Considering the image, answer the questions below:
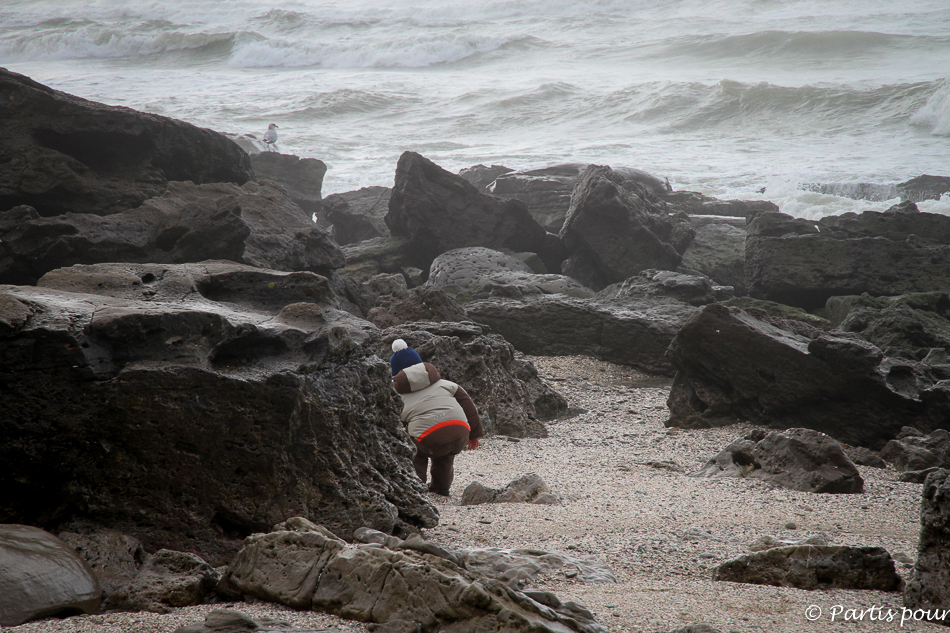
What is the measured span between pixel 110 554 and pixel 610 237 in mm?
10570

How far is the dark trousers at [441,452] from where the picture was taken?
13.2 ft

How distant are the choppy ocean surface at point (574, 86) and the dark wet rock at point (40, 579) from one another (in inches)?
852

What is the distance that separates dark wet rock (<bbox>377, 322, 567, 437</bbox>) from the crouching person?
69.9 inches

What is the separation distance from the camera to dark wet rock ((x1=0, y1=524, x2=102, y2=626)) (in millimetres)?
1905

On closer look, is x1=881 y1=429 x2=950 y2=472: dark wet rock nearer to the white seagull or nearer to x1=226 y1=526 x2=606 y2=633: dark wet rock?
x1=226 y1=526 x2=606 y2=633: dark wet rock

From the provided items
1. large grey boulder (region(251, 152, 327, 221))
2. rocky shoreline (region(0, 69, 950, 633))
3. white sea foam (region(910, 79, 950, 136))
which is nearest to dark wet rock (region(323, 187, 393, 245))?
large grey boulder (region(251, 152, 327, 221))

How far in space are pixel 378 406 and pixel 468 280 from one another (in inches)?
302

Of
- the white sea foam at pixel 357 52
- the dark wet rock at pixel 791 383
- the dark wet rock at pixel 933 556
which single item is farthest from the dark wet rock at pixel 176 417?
the white sea foam at pixel 357 52

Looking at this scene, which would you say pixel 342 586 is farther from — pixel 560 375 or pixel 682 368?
pixel 560 375

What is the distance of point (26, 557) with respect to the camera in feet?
6.63

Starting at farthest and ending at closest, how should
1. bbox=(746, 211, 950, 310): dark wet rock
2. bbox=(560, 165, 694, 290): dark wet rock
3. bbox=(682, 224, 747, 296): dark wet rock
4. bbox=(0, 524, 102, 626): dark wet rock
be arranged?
bbox=(682, 224, 747, 296): dark wet rock
bbox=(560, 165, 694, 290): dark wet rock
bbox=(746, 211, 950, 310): dark wet rock
bbox=(0, 524, 102, 626): dark wet rock

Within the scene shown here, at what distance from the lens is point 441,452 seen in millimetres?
4035

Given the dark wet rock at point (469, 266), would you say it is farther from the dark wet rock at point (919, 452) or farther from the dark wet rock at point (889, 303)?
the dark wet rock at point (919, 452)

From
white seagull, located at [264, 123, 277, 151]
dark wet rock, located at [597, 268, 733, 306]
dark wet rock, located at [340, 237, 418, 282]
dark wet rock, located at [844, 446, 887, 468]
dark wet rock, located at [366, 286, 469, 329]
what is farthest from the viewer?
white seagull, located at [264, 123, 277, 151]
